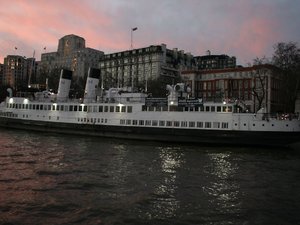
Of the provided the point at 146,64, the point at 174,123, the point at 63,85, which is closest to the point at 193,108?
the point at 174,123

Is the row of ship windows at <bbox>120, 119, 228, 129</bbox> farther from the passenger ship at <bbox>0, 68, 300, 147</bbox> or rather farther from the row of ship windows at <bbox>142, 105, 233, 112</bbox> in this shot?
the row of ship windows at <bbox>142, 105, 233, 112</bbox>

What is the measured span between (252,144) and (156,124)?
43.7ft

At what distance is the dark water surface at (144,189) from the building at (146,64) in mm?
110841

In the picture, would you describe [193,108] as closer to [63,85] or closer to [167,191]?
[63,85]

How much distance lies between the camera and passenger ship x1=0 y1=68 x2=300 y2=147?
45.7m

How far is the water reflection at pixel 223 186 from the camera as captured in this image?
1879cm

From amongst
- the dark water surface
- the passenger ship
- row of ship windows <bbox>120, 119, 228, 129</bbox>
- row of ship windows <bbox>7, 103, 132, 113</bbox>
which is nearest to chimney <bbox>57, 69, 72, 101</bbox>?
the passenger ship

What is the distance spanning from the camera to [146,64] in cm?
15450

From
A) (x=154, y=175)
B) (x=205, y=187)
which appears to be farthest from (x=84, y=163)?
(x=205, y=187)

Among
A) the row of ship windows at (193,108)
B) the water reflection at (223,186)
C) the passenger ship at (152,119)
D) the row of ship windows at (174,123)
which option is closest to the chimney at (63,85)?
the passenger ship at (152,119)

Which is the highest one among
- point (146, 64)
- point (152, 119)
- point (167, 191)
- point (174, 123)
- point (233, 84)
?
point (146, 64)

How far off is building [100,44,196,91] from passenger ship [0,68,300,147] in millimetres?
75831

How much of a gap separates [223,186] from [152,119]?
30.1 m

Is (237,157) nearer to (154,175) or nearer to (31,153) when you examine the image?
(154,175)
